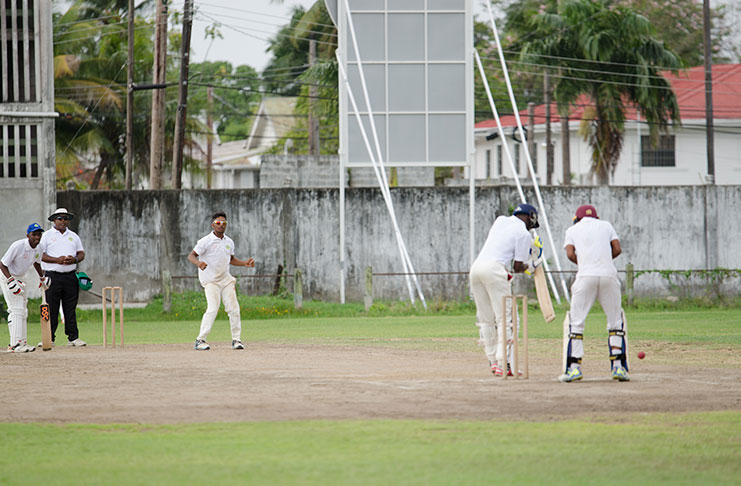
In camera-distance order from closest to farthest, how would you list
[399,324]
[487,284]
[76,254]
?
1. [487,284]
2. [76,254]
3. [399,324]

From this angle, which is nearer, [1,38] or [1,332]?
[1,332]

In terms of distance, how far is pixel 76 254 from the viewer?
62.7 feet

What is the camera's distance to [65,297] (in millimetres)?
19156

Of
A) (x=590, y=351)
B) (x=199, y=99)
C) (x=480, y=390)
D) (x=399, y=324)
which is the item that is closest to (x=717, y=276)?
(x=399, y=324)

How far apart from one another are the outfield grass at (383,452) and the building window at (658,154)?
4048 centimetres

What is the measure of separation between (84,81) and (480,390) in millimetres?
37574

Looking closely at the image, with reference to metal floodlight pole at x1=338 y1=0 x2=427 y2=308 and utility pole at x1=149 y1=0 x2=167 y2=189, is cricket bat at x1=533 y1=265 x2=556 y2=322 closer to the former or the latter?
metal floodlight pole at x1=338 y1=0 x2=427 y2=308

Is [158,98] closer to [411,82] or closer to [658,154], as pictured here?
[411,82]

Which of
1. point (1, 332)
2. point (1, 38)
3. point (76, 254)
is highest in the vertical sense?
point (1, 38)

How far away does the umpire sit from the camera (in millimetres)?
18859

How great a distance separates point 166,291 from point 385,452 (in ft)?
67.8

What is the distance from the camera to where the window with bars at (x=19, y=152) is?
29469 mm

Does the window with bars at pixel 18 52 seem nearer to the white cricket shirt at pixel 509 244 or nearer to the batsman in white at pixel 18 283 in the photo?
the batsman in white at pixel 18 283

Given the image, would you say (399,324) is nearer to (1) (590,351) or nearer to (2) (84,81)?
(1) (590,351)
